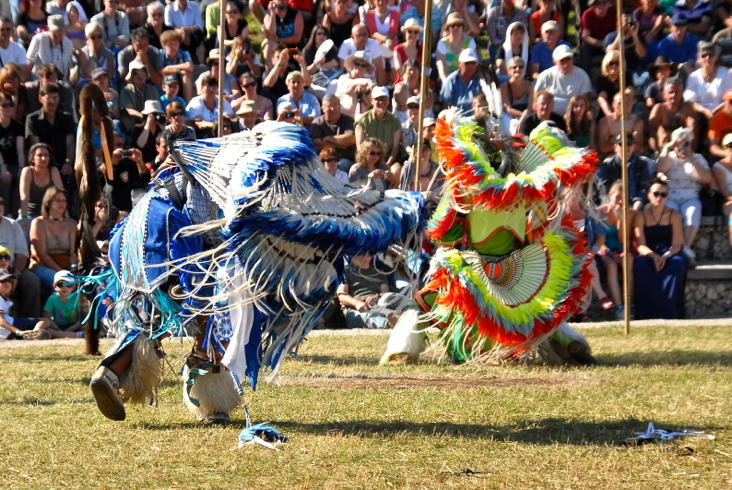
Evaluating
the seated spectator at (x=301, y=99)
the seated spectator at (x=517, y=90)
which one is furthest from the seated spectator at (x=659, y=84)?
the seated spectator at (x=301, y=99)

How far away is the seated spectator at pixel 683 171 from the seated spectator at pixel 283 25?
5.03m

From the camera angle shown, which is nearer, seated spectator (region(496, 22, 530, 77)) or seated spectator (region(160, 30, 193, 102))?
seated spectator (region(160, 30, 193, 102))

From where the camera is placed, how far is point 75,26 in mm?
12242

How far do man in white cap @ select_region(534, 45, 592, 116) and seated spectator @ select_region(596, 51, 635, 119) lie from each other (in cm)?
→ 27

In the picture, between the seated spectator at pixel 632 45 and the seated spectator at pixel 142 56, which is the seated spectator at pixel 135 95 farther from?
the seated spectator at pixel 632 45

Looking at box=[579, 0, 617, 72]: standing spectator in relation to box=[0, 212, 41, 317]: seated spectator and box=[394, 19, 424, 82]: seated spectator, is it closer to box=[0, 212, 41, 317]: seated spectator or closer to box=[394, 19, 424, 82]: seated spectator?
box=[394, 19, 424, 82]: seated spectator

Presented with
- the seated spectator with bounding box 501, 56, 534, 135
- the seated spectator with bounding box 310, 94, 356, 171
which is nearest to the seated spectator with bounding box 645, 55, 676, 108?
the seated spectator with bounding box 501, 56, 534, 135

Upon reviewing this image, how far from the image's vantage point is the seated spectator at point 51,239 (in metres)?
9.59

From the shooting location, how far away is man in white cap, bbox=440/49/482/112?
10938mm

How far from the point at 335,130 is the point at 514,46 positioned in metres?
2.56

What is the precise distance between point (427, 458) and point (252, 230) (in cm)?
124

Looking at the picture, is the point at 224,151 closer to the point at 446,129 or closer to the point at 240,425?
the point at 240,425

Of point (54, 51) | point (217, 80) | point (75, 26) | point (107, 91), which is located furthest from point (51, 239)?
point (75, 26)

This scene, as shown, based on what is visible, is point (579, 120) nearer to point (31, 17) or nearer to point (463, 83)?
point (463, 83)
